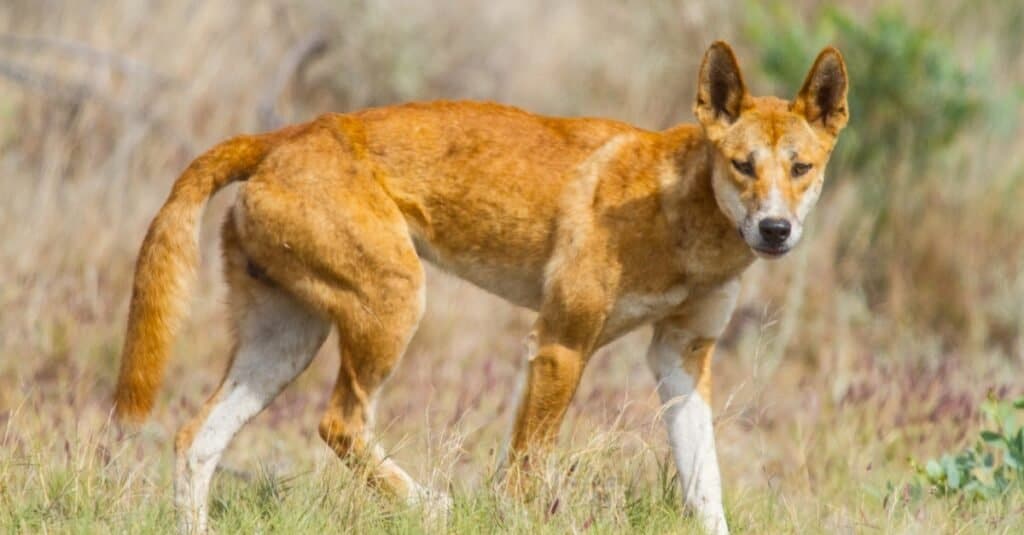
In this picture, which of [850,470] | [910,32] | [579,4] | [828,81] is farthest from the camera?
[579,4]

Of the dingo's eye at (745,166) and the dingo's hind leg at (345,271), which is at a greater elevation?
the dingo's eye at (745,166)

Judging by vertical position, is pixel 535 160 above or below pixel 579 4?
above

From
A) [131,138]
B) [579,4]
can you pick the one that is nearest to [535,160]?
[131,138]

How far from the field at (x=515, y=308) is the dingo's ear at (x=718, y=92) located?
862 mm

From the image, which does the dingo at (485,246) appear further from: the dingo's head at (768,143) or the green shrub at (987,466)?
the green shrub at (987,466)

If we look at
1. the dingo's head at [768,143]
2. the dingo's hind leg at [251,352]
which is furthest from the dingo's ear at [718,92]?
the dingo's hind leg at [251,352]

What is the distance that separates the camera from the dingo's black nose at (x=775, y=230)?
15.8 ft

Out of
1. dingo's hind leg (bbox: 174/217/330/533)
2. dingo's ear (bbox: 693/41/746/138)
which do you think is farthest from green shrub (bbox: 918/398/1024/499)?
dingo's hind leg (bbox: 174/217/330/533)

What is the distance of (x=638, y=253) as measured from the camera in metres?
5.20

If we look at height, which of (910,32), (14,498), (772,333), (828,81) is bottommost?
(772,333)

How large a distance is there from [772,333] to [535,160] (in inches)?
144

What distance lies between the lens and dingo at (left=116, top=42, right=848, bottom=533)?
508 centimetres

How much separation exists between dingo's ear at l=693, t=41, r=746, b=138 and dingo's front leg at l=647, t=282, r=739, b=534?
550 mm

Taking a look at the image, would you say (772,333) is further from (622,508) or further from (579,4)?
(579,4)
